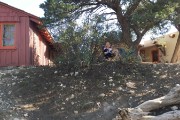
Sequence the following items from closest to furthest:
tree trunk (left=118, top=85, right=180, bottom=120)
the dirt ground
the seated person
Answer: tree trunk (left=118, top=85, right=180, bottom=120), the dirt ground, the seated person

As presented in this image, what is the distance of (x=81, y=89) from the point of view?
12375 mm

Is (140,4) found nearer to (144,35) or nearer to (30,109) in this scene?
(144,35)

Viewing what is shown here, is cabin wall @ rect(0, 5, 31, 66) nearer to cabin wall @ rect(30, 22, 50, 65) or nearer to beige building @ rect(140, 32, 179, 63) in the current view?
cabin wall @ rect(30, 22, 50, 65)

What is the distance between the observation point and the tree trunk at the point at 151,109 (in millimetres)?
8891

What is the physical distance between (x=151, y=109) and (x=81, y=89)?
3.37 metres

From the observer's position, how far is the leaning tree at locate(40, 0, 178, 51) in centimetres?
1362

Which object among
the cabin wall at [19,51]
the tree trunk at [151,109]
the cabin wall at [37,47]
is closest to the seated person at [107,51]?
the cabin wall at [19,51]

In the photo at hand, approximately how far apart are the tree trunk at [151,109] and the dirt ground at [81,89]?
1.37m

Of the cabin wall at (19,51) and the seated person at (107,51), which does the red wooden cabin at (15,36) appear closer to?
the cabin wall at (19,51)

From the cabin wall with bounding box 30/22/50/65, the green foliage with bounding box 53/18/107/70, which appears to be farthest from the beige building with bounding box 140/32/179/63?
the green foliage with bounding box 53/18/107/70

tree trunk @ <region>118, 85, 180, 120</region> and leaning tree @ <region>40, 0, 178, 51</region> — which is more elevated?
leaning tree @ <region>40, 0, 178, 51</region>

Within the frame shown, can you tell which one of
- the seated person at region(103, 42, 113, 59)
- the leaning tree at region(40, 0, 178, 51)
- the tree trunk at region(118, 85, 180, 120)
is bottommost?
the tree trunk at region(118, 85, 180, 120)

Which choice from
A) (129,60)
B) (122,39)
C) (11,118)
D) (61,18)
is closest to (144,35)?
(122,39)

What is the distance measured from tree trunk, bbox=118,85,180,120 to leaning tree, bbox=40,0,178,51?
169 inches
